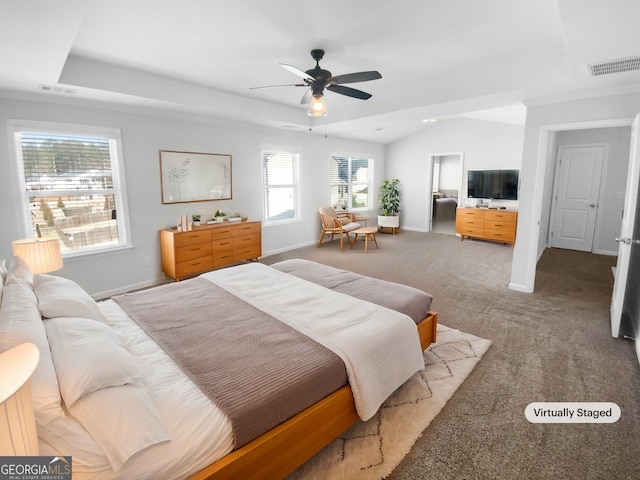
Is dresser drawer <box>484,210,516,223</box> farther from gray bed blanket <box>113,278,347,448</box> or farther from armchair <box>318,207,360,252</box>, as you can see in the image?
gray bed blanket <box>113,278,347,448</box>

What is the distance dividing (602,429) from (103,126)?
520cm

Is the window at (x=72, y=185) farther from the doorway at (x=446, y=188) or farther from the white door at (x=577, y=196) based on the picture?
the doorway at (x=446, y=188)

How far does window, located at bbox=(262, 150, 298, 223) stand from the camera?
19.3ft

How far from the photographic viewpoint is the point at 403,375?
2.00 meters

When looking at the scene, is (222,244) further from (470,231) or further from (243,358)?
(470,231)

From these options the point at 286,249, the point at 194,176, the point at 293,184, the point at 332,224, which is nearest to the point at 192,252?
the point at 194,176

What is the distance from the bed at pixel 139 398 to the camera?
1.10 metres

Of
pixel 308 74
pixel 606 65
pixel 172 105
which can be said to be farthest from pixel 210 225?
pixel 606 65

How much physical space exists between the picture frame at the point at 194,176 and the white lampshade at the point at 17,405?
A: 393 cm

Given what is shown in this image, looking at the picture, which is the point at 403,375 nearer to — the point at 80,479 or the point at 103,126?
the point at 80,479

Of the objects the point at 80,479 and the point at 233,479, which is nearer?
the point at 80,479

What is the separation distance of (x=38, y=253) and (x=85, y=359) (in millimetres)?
1702

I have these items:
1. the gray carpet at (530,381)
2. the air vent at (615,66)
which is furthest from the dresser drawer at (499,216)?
the air vent at (615,66)

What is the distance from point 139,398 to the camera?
1.24 m
